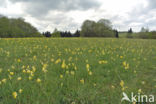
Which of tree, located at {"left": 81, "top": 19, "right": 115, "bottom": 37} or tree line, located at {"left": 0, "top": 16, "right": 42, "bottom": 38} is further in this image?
tree, located at {"left": 81, "top": 19, "right": 115, "bottom": 37}

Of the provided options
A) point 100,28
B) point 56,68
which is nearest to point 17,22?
point 100,28

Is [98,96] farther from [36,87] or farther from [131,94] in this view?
[36,87]

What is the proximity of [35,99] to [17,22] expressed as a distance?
56789 mm

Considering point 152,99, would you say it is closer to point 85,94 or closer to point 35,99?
point 85,94

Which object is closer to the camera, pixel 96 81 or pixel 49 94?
pixel 49 94

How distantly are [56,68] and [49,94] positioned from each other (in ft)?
3.50

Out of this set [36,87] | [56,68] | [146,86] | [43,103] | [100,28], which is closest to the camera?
[43,103]

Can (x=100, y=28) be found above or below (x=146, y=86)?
above

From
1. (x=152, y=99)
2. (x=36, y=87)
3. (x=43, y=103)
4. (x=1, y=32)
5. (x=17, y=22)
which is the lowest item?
(x=152, y=99)

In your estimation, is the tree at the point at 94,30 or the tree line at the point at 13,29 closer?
the tree line at the point at 13,29

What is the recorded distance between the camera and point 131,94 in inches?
70.1

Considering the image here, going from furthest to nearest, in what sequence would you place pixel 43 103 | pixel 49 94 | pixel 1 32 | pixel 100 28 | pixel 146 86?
pixel 100 28
pixel 1 32
pixel 146 86
pixel 49 94
pixel 43 103

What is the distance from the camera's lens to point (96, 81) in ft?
7.43

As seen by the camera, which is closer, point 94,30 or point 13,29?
point 13,29
